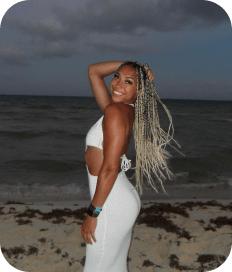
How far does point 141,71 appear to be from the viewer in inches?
82.5

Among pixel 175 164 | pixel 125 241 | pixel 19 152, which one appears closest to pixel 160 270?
pixel 125 241

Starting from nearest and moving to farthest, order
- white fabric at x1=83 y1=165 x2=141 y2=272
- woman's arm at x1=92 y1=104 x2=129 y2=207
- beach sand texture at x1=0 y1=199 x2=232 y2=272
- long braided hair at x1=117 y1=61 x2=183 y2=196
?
1. woman's arm at x1=92 y1=104 x2=129 y2=207
2. white fabric at x1=83 y1=165 x2=141 y2=272
3. long braided hair at x1=117 y1=61 x2=183 y2=196
4. beach sand texture at x1=0 y1=199 x2=232 y2=272

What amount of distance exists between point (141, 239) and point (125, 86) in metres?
3.26

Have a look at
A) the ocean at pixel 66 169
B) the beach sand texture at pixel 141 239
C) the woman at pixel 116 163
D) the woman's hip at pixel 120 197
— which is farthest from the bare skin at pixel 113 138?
the ocean at pixel 66 169

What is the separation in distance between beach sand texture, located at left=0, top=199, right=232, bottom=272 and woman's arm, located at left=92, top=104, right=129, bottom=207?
2448 millimetres

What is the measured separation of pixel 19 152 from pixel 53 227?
27.1ft

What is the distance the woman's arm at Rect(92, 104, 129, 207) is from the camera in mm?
1756

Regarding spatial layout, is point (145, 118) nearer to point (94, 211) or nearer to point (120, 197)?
point (120, 197)

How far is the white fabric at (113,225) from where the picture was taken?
197 centimetres

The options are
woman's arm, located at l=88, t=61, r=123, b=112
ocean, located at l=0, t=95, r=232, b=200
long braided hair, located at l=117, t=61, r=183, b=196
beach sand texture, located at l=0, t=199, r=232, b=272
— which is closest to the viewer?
long braided hair, located at l=117, t=61, r=183, b=196

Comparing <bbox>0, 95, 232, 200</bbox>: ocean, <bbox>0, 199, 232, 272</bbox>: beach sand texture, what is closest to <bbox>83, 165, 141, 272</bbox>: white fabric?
<bbox>0, 199, 232, 272</bbox>: beach sand texture

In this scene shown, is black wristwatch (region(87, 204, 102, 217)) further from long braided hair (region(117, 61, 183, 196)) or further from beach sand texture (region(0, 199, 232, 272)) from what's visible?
beach sand texture (region(0, 199, 232, 272))

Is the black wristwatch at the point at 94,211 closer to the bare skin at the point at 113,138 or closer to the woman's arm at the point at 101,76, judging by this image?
the bare skin at the point at 113,138

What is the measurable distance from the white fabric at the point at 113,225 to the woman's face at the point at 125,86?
0.64 m
